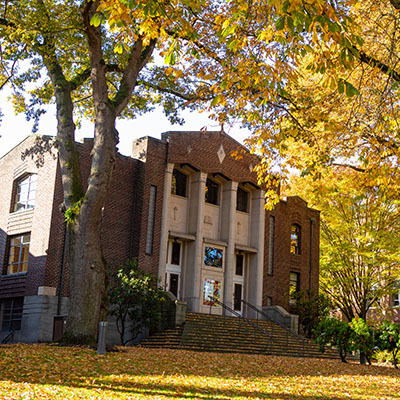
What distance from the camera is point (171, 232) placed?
1073 inches

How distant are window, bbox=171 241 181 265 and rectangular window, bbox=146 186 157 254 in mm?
2207

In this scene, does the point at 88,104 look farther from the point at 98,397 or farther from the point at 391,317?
the point at 391,317

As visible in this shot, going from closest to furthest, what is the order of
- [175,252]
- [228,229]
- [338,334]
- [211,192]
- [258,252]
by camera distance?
[338,334], [175,252], [228,229], [211,192], [258,252]

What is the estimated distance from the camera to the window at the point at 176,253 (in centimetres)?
2817

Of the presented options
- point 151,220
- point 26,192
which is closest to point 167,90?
point 151,220

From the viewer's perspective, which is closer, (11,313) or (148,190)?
(11,313)

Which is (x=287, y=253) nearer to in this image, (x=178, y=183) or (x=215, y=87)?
(x=178, y=183)

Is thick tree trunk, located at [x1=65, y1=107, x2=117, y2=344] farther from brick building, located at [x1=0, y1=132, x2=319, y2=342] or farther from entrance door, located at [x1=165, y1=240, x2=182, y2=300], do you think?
entrance door, located at [x1=165, y1=240, x2=182, y2=300]

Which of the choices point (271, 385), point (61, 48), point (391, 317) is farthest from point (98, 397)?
point (391, 317)

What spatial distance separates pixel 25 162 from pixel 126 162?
5.06 m

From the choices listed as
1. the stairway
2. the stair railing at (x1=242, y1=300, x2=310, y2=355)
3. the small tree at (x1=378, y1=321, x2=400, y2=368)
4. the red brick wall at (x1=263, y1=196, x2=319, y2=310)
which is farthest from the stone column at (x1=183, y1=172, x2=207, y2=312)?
the small tree at (x1=378, y1=321, x2=400, y2=368)

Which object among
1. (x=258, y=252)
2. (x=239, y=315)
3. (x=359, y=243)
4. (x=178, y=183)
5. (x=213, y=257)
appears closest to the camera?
(x=239, y=315)

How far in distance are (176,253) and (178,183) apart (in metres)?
3.64

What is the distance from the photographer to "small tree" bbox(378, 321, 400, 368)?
1786 centimetres
